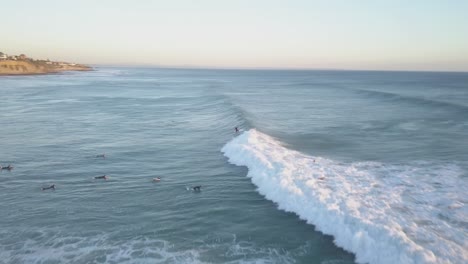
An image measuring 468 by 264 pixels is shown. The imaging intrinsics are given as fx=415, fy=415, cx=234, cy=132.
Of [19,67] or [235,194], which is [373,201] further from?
[19,67]

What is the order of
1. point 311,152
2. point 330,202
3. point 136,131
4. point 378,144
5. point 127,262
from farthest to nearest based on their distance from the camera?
point 136,131 < point 378,144 < point 311,152 < point 330,202 < point 127,262

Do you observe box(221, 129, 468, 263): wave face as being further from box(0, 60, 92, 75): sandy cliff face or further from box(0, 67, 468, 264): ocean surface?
box(0, 60, 92, 75): sandy cliff face

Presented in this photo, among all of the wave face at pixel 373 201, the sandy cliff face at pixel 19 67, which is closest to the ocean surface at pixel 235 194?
the wave face at pixel 373 201

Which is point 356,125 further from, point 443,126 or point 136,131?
point 136,131

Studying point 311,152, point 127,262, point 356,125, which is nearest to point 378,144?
point 311,152

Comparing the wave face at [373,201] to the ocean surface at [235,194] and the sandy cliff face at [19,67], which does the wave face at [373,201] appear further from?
the sandy cliff face at [19,67]

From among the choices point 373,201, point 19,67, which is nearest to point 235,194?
point 373,201

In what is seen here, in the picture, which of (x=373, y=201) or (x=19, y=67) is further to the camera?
(x=19, y=67)
